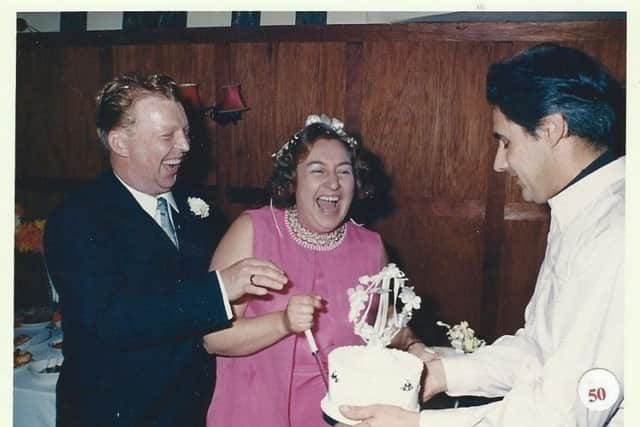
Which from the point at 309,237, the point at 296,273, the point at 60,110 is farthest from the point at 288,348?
the point at 60,110

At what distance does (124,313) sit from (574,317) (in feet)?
3.11

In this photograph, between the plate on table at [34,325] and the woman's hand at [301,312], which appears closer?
the woman's hand at [301,312]

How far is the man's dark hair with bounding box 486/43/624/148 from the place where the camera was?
3.44ft

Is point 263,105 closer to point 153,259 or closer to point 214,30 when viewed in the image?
point 214,30

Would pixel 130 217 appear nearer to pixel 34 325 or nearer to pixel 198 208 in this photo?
pixel 198 208

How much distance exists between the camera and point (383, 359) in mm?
1252

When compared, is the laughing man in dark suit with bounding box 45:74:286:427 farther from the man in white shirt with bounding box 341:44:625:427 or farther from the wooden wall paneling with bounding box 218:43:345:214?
the wooden wall paneling with bounding box 218:43:345:214

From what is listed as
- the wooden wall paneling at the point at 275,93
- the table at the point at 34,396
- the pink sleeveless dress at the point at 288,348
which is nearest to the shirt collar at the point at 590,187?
the pink sleeveless dress at the point at 288,348

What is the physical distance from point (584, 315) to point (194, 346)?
971mm

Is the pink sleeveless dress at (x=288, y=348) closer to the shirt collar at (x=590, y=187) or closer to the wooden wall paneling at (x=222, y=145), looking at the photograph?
the shirt collar at (x=590, y=187)

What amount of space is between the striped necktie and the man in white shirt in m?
0.68

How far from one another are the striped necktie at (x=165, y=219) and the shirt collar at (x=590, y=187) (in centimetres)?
99

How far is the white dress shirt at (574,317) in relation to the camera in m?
0.97

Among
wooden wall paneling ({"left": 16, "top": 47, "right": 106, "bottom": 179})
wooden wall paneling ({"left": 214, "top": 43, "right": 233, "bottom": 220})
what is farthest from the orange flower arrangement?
wooden wall paneling ({"left": 16, "top": 47, "right": 106, "bottom": 179})
